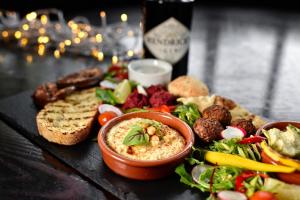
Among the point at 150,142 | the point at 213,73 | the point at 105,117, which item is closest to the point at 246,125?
the point at 150,142

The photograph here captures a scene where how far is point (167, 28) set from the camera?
9.41 feet

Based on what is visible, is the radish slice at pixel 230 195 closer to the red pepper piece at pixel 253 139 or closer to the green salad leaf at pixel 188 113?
the red pepper piece at pixel 253 139

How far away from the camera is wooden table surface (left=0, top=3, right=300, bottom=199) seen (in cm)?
193

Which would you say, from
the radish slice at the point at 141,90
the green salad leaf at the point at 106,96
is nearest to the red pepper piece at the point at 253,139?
the radish slice at the point at 141,90

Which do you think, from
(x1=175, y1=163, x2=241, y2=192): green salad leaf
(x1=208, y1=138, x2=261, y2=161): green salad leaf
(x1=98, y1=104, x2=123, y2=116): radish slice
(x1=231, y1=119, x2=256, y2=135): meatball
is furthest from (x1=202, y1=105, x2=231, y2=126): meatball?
(x1=98, y1=104, x2=123, y2=116): radish slice

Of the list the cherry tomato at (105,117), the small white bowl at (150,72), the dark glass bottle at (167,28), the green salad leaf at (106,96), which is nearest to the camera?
the cherry tomato at (105,117)

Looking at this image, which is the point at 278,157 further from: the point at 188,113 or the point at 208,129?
the point at 188,113

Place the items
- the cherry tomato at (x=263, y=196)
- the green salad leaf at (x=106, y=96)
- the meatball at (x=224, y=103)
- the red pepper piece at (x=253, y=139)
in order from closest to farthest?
1. the cherry tomato at (x=263, y=196)
2. the red pepper piece at (x=253, y=139)
3. the meatball at (x=224, y=103)
4. the green salad leaf at (x=106, y=96)

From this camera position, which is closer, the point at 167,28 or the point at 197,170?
the point at 197,170

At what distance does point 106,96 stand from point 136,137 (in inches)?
29.3

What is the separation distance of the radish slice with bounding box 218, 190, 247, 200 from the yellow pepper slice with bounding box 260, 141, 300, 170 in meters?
0.23

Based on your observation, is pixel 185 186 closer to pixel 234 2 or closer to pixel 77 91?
pixel 77 91

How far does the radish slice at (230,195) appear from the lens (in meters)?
1.69

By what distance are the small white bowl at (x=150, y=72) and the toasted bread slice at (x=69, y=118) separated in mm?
316
